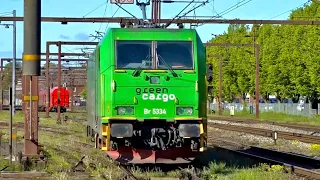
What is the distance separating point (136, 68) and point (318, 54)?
37.4 m

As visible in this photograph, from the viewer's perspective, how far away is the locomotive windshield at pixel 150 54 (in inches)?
575

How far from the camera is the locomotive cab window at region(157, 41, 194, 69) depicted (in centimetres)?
1471

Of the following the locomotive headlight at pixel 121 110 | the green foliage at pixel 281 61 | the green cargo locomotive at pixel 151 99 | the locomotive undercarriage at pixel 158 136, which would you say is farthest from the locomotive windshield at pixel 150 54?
the green foliage at pixel 281 61

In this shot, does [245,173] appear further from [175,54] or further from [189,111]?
[175,54]

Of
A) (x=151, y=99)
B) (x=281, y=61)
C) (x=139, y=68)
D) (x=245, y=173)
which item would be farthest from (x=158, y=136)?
(x=281, y=61)

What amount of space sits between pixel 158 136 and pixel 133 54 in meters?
2.12

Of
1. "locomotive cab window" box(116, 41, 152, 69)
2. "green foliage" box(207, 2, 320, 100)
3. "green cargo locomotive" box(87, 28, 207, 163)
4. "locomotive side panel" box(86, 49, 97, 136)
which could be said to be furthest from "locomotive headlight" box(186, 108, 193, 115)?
"green foliage" box(207, 2, 320, 100)

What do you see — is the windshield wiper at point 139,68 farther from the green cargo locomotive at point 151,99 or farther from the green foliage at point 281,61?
the green foliage at point 281,61

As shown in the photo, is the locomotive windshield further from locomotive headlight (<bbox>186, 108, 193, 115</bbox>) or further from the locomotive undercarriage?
the locomotive undercarriage

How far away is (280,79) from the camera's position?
196ft

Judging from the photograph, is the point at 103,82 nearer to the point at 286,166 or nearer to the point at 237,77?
the point at 286,166

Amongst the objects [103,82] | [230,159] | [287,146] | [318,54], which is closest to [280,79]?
[318,54]

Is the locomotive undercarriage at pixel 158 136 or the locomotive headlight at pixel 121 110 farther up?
the locomotive headlight at pixel 121 110

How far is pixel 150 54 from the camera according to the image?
48.5 feet
